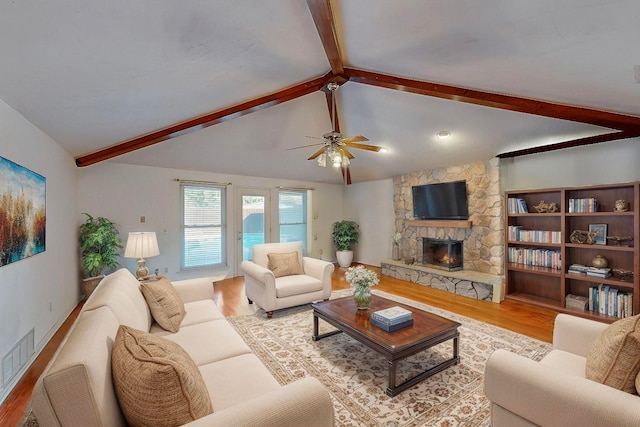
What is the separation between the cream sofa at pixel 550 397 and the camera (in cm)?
116

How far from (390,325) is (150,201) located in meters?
4.59

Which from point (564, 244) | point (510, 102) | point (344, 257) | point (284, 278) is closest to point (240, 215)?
point (284, 278)

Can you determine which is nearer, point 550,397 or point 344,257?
point 550,397

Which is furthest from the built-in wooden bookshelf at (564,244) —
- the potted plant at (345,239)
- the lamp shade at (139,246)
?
the lamp shade at (139,246)

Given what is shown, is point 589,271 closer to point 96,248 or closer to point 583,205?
point 583,205

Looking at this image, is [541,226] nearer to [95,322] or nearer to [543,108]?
[543,108]

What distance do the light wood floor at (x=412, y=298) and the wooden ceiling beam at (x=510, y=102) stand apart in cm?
224

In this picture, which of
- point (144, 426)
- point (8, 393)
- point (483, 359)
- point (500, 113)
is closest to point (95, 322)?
point (144, 426)

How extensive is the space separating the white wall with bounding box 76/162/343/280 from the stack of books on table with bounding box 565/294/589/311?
5.38 m

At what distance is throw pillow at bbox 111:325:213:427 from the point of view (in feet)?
3.37

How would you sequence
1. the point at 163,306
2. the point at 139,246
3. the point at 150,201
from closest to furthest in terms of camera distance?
the point at 163,306
the point at 139,246
the point at 150,201

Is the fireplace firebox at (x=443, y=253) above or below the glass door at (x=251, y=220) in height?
below

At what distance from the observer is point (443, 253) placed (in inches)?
214

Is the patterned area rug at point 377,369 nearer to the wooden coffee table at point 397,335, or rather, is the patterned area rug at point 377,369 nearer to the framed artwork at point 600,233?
the wooden coffee table at point 397,335
